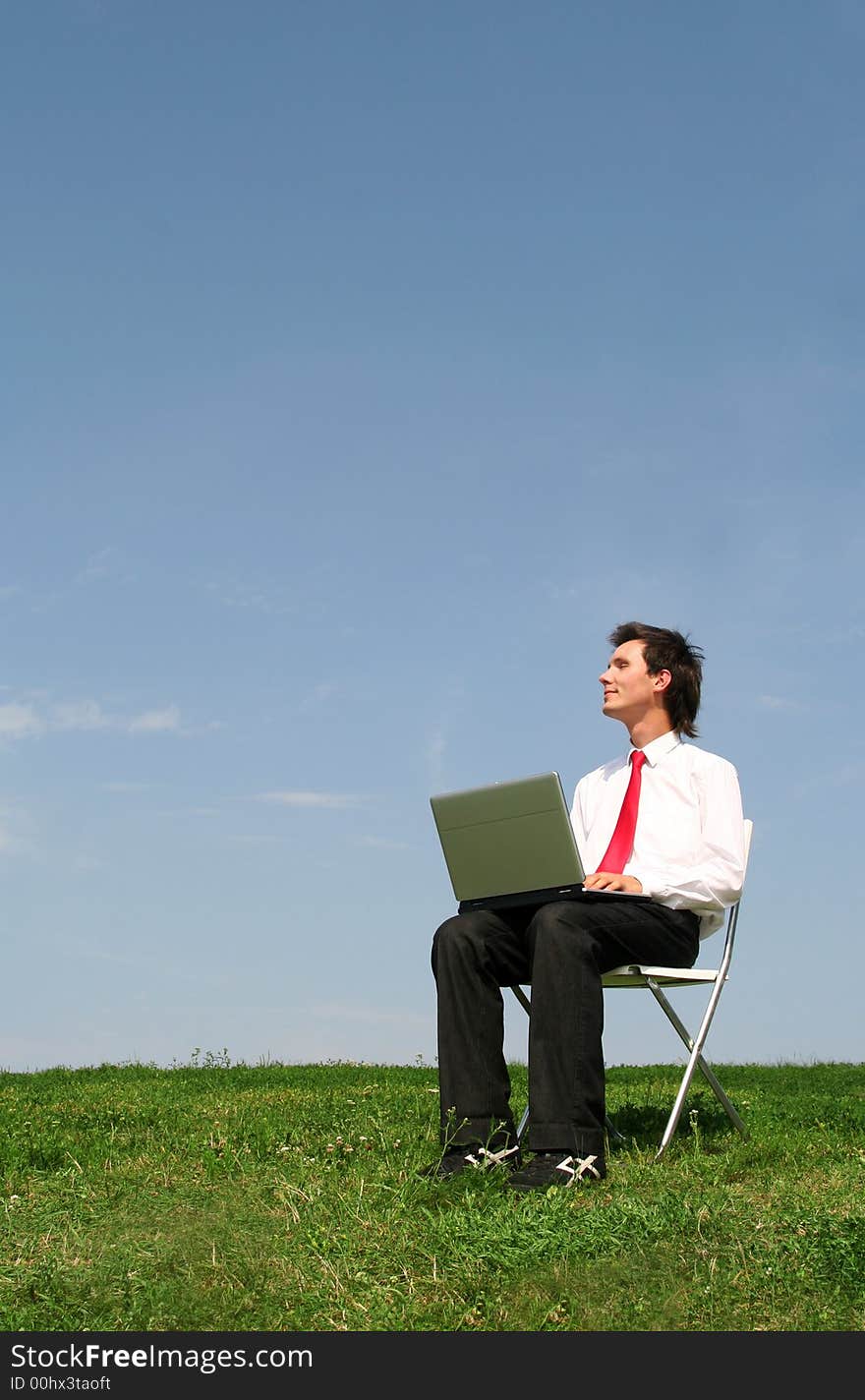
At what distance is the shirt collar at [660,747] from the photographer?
6.05 m

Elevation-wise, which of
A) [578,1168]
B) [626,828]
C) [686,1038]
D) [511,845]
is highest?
[626,828]

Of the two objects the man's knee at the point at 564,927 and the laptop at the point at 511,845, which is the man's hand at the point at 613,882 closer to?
the laptop at the point at 511,845

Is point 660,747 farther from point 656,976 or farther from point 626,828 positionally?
point 656,976

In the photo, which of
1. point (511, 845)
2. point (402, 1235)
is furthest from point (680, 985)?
point (402, 1235)

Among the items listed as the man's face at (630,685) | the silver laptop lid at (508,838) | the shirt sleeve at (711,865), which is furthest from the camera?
the man's face at (630,685)

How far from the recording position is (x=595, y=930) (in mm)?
5215

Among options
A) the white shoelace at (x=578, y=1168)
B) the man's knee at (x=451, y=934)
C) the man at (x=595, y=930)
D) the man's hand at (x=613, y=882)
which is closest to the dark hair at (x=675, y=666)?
the man at (x=595, y=930)

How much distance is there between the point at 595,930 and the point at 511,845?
49cm

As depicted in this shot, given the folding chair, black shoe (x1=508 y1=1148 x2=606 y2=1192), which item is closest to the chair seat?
the folding chair

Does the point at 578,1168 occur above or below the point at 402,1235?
above

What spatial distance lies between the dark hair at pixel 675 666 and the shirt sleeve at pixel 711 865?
461mm

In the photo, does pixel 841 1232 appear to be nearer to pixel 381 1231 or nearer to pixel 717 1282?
pixel 717 1282
